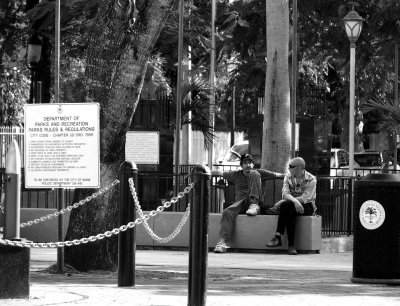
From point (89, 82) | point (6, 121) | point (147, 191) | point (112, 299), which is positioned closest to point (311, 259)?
point (147, 191)

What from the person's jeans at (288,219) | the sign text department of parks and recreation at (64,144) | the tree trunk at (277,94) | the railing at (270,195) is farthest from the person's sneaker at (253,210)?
the sign text department of parks and recreation at (64,144)

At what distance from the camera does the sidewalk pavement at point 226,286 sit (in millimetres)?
9617

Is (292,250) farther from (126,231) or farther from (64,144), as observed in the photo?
(126,231)

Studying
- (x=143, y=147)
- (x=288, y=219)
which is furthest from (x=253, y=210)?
(x=143, y=147)

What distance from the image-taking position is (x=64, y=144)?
11.4m

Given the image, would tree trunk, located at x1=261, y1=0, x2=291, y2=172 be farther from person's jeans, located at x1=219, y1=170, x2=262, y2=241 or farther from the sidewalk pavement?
the sidewalk pavement

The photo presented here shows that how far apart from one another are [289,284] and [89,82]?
307 centimetres

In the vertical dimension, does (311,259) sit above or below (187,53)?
below

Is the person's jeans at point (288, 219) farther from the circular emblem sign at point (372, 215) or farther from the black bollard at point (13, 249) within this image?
the black bollard at point (13, 249)

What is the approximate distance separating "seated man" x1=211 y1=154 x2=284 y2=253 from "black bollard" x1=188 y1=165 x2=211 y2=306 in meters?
7.78

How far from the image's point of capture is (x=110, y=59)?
40.4 ft

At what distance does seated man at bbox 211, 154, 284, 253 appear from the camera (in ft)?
55.2

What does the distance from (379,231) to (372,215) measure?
17 centimetres

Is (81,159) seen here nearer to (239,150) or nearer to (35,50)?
(35,50)
